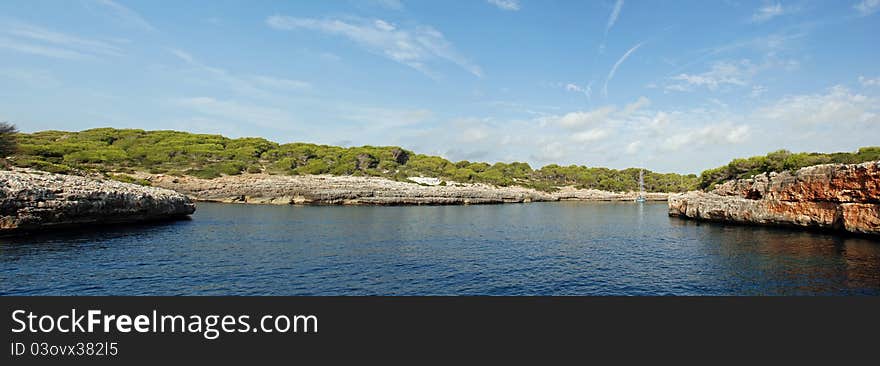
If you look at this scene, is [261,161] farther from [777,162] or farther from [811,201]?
[777,162]

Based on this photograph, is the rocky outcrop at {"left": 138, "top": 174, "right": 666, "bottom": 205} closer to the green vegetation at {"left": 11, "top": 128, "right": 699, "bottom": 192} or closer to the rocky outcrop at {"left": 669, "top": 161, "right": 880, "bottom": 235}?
the green vegetation at {"left": 11, "top": 128, "right": 699, "bottom": 192}

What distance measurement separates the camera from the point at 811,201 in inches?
1670

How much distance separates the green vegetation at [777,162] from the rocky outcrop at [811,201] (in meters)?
19.5

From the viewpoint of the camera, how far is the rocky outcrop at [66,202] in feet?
104

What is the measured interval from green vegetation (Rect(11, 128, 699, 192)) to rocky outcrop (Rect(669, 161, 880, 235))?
90.4 metres

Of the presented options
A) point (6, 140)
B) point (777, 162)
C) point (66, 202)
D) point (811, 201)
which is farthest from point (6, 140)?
point (777, 162)
